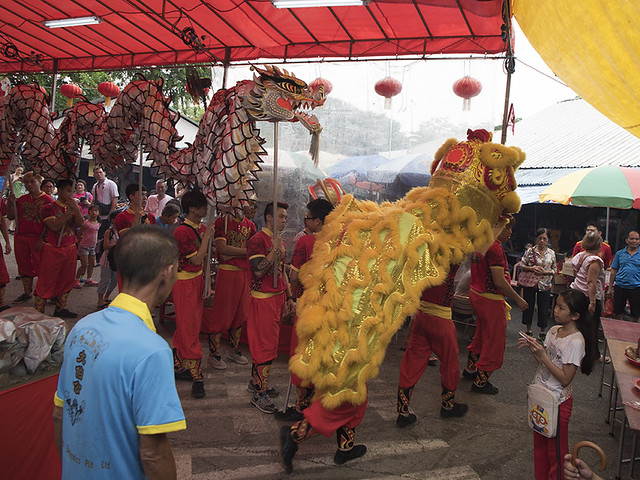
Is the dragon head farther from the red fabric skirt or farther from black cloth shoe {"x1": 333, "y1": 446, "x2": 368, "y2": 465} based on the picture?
black cloth shoe {"x1": 333, "y1": 446, "x2": 368, "y2": 465}

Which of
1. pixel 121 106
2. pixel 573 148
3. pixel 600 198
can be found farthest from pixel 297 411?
pixel 573 148

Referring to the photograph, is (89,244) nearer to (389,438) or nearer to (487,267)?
(389,438)

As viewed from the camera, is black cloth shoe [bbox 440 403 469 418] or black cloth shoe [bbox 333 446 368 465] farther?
black cloth shoe [bbox 440 403 469 418]

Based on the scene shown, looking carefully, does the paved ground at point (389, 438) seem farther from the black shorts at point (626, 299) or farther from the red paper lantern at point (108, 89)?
the red paper lantern at point (108, 89)

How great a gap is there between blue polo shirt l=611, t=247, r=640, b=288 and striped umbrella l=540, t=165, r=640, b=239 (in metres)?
0.68

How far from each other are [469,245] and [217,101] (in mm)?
2708

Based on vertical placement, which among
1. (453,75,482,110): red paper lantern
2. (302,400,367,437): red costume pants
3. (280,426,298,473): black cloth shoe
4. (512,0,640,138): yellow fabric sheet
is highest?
(453,75,482,110): red paper lantern

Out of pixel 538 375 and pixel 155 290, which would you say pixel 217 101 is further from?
pixel 538 375

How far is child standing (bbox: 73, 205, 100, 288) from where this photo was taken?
23.9 feet

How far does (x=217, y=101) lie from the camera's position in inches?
165

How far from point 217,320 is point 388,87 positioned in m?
4.51

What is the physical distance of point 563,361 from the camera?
2584 mm

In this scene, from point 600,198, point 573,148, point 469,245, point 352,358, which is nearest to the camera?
point 352,358

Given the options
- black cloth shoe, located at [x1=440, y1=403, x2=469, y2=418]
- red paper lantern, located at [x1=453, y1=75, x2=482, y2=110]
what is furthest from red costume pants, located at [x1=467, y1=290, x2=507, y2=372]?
red paper lantern, located at [x1=453, y1=75, x2=482, y2=110]
